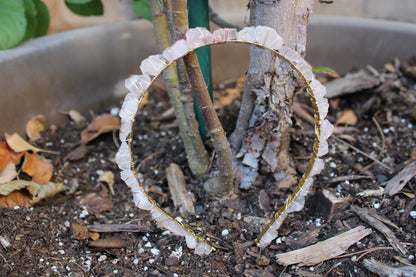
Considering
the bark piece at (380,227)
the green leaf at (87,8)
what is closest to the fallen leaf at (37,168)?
the green leaf at (87,8)

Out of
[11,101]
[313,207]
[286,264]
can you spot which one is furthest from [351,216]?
[11,101]

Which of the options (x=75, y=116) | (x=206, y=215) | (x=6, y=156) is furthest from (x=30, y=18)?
(x=206, y=215)

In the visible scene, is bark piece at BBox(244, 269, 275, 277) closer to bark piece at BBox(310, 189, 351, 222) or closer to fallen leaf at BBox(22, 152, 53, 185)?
bark piece at BBox(310, 189, 351, 222)

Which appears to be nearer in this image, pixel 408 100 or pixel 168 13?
pixel 168 13

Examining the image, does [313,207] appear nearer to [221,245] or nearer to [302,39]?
[221,245]

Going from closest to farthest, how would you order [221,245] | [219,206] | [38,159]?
[221,245]
[219,206]
[38,159]

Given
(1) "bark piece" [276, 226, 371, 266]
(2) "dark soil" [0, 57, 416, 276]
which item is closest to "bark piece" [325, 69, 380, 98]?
(2) "dark soil" [0, 57, 416, 276]

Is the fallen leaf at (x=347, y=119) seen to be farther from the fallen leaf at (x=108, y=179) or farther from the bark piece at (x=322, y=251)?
the fallen leaf at (x=108, y=179)
